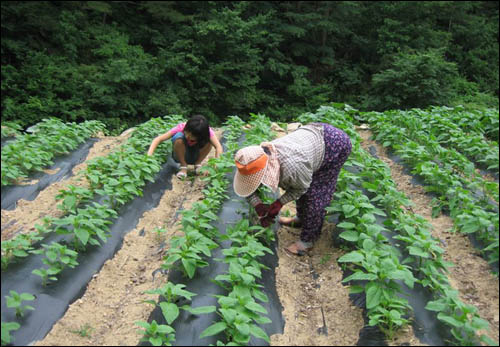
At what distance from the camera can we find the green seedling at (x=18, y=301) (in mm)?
2133

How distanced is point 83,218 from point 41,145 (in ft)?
4.26

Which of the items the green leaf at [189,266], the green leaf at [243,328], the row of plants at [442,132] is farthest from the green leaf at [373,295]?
the row of plants at [442,132]

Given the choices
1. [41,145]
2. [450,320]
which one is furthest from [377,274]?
[41,145]

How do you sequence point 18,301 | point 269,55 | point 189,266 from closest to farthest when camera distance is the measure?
point 18,301, point 189,266, point 269,55

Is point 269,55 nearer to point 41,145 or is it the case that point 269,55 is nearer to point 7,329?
point 41,145

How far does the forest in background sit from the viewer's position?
30.6ft

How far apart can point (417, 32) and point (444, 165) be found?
9.42 metres

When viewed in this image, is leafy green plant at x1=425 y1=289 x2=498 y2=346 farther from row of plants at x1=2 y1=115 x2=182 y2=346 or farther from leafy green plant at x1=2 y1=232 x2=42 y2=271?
leafy green plant at x1=2 y1=232 x2=42 y2=271

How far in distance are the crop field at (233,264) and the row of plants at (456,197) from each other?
0.06ft

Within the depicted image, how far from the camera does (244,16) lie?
44.2 ft

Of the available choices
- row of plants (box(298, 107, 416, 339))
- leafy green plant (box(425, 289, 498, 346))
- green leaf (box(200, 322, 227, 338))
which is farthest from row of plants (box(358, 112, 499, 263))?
green leaf (box(200, 322, 227, 338))

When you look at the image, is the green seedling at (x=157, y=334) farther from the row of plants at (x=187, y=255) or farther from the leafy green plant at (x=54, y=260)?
the leafy green plant at (x=54, y=260)

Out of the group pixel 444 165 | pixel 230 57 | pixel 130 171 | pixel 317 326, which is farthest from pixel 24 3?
pixel 230 57

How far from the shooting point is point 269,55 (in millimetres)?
12883
